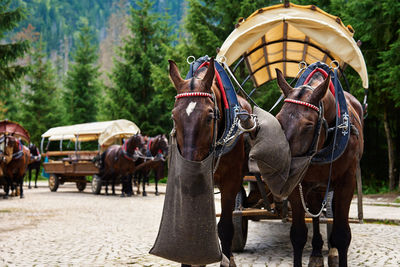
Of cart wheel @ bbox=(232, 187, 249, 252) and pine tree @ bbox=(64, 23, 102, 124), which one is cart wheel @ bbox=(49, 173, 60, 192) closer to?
pine tree @ bbox=(64, 23, 102, 124)

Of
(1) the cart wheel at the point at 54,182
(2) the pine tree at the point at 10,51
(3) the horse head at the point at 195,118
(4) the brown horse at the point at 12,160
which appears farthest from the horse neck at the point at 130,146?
(3) the horse head at the point at 195,118

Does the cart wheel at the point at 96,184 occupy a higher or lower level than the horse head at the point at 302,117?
lower

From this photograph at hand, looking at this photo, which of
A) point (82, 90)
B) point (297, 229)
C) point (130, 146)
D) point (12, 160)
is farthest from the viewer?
point (82, 90)

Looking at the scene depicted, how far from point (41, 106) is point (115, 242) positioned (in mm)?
30901

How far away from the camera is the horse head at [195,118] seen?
284cm

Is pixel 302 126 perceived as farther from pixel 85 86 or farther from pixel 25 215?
pixel 85 86

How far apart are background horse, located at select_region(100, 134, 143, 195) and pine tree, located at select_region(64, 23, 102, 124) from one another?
17.7 meters

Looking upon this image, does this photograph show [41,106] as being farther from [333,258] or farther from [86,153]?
[333,258]

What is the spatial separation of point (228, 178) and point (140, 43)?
2564 cm

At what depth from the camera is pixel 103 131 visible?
17906 millimetres

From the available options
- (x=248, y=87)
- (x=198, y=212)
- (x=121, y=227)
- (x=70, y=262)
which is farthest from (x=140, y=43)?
(x=198, y=212)

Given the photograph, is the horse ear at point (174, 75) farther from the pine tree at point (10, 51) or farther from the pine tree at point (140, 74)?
the pine tree at point (140, 74)

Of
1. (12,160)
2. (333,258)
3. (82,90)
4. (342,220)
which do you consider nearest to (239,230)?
(333,258)

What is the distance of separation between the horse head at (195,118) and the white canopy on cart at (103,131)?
14771 millimetres
